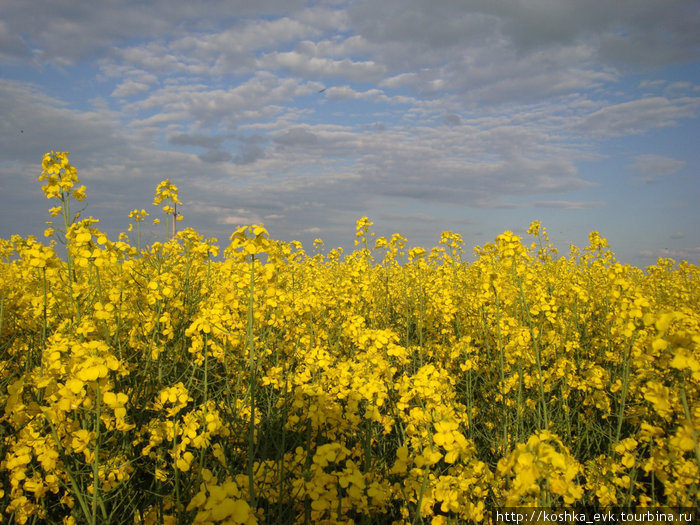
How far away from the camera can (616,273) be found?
322cm

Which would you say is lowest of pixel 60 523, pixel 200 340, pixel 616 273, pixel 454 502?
pixel 60 523

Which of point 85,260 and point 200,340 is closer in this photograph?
point 85,260

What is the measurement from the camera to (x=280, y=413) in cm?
316

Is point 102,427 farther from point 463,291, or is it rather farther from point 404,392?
point 463,291

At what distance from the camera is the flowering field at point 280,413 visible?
1.80 meters

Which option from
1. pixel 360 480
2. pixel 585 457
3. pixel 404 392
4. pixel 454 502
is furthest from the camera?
pixel 585 457

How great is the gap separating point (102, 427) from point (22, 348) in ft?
5.25

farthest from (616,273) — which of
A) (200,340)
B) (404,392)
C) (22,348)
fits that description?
(22,348)

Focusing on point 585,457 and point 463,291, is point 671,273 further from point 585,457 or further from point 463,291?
point 585,457

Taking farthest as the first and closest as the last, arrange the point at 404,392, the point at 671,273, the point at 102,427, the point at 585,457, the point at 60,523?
→ 1. the point at 671,273
2. the point at 585,457
3. the point at 102,427
4. the point at 60,523
5. the point at 404,392

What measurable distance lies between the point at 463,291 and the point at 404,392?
488 cm

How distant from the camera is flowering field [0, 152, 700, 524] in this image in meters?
1.80

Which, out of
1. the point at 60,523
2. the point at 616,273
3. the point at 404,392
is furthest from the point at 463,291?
the point at 60,523

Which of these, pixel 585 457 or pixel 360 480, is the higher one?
pixel 360 480
